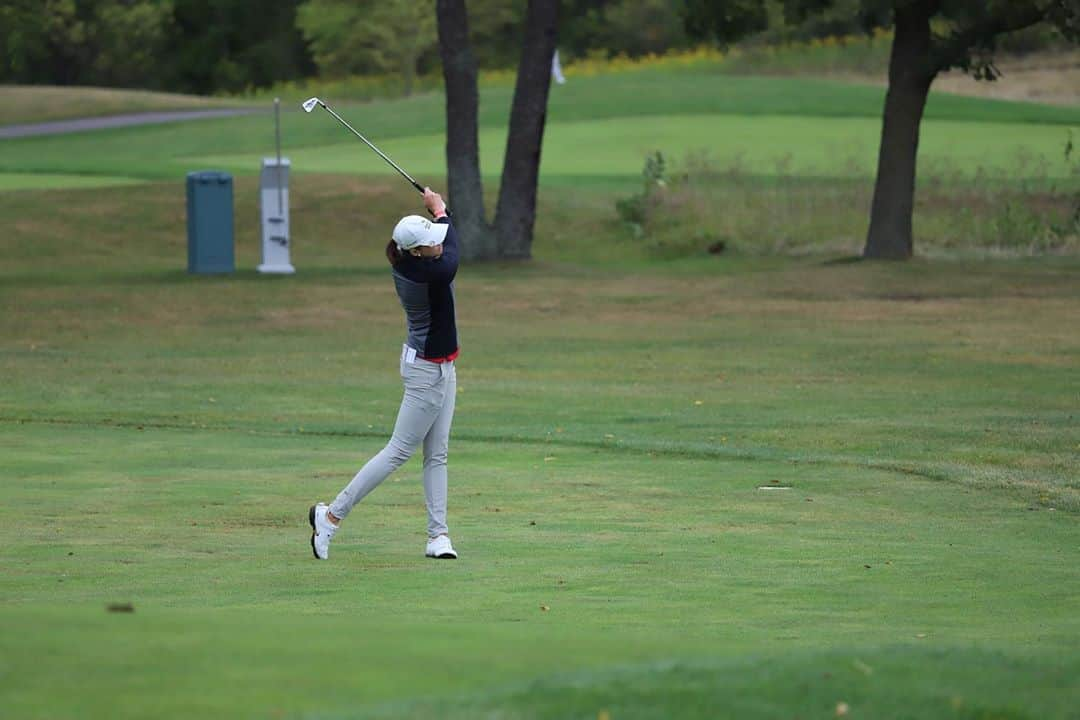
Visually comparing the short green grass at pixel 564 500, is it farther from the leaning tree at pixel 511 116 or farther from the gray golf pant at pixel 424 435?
the leaning tree at pixel 511 116

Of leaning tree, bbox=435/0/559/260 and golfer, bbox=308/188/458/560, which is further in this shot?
leaning tree, bbox=435/0/559/260

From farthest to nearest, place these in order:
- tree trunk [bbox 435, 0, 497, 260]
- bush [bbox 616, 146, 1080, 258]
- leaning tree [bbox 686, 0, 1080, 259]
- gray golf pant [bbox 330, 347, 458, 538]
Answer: bush [bbox 616, 146, 1080, 258], tree trunk [bbox 435, 0, 497, 260], leaning tree [bbox 686, 0, 1080, 259], gray golf pant [bbox 330, 347, 458, 538]

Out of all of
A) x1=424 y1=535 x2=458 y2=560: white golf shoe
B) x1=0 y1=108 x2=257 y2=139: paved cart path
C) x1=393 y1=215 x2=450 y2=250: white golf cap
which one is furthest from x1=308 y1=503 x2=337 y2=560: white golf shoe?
x1=0 y1=108 x2=257 y2=139: paved cart path

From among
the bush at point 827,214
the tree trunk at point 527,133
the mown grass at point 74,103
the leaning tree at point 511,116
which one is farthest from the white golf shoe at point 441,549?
the mown grass at point 74,103

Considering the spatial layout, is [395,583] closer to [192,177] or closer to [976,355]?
[976,355]

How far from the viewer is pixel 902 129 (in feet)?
113

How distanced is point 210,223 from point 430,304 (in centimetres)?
2370

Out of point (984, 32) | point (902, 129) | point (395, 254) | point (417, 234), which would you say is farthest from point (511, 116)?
point (417, 234)

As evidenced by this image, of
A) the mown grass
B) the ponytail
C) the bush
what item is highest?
the ponytail

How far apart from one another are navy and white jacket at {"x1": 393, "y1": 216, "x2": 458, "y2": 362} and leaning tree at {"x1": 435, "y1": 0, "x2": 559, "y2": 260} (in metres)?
24.2

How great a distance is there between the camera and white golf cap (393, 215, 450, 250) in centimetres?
1102

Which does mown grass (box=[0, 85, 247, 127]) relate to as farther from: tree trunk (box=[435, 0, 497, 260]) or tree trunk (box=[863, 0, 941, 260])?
tree trunk (box=[863, 0, 941, 260])

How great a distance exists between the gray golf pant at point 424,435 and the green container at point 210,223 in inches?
883

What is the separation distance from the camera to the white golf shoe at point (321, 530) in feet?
36.6
